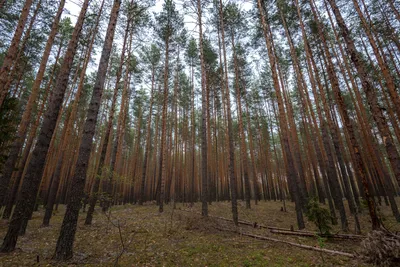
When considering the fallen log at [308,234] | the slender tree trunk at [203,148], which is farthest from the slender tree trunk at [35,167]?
the fallen log at [308,234]

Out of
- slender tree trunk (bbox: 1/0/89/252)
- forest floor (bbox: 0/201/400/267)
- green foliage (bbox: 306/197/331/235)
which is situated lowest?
forest floor (bbox: 0/201/400/267)

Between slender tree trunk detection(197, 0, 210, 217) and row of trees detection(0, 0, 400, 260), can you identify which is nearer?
row of trees detection(0, 0, 400, 260)

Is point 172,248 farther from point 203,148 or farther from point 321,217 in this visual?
point 321,217

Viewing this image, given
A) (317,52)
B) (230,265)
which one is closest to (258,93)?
(317,52)

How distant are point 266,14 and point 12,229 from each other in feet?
56.6

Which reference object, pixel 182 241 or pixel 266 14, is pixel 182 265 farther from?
pixel 266 14

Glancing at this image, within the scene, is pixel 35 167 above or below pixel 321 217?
above

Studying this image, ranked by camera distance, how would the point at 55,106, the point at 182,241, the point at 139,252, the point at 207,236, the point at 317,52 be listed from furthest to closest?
1. the point at 317,52
2. the point at 207,236
3. the point at 182,241
4. the point at 55,106
5. the point at 139,252

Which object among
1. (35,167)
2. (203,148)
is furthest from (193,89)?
(35,167)

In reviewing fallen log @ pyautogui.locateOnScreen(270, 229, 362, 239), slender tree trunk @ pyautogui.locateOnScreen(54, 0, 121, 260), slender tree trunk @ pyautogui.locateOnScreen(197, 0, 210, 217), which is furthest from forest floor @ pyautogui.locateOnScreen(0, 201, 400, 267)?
slender tree trunk @ pyautogui.locateOnScreen(197, 0, 210, 217)

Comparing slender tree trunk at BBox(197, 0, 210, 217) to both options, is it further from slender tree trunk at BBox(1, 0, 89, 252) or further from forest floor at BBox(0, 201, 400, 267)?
slender tree trunk at BBox(1, 0, 89, 252)

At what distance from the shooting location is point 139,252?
5.43 m

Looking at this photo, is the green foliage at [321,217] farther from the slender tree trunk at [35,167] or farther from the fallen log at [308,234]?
the slender tree trunk at [35,167]

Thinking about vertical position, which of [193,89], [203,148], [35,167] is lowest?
[35,167]
